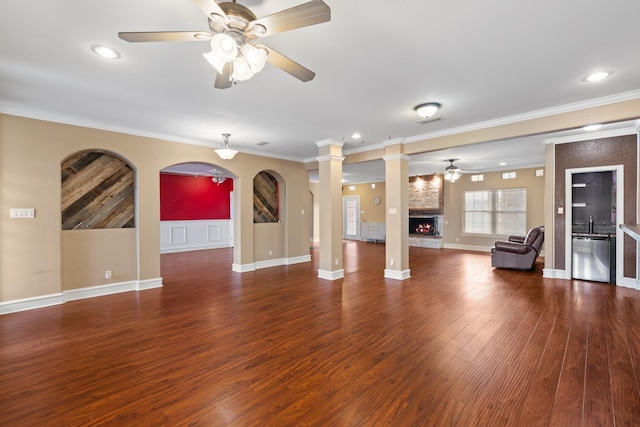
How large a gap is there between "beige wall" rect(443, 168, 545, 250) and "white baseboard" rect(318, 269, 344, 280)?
20.0 ft

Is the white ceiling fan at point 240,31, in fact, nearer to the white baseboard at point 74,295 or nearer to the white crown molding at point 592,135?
the white baseboard at point 74,295

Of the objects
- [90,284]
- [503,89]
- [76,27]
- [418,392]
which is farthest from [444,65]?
[90,284]

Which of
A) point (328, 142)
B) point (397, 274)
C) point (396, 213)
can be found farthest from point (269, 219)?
point (397, 274)

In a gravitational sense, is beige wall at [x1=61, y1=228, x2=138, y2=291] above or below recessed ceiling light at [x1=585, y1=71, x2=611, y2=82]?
below

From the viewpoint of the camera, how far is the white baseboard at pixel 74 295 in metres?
3.89

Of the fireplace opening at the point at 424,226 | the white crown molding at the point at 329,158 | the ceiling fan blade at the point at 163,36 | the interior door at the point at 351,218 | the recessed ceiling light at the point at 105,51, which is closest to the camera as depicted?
the ceiling fan blade at the point at 163,36

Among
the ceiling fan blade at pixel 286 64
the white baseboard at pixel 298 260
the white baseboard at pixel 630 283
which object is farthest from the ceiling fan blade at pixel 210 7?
the white baseboard at pixel 630 283

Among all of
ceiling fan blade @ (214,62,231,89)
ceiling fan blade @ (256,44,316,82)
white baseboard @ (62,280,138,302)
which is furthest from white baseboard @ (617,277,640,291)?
white baseboard @ (62,280,138,302)

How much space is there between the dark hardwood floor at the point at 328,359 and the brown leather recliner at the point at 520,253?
1.59 m

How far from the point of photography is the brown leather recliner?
20.8 ft

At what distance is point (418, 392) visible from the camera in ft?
7.01

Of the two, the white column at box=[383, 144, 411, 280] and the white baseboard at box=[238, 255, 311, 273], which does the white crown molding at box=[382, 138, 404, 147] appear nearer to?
the white column at box=[383, 144, 411, 280]

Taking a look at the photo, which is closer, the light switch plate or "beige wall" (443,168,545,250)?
the light switch plate

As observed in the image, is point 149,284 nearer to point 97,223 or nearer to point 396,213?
point 97,223
